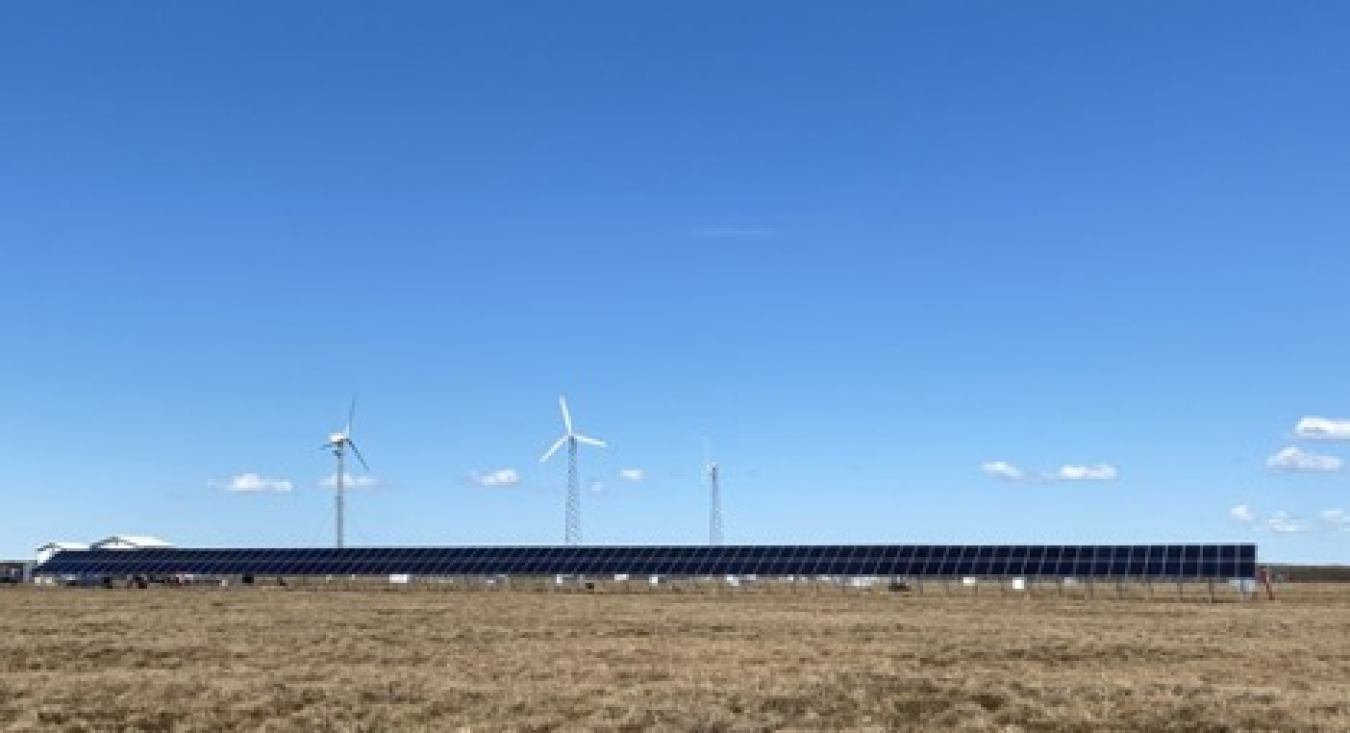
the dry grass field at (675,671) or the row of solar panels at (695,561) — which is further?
the row of solar panels at (695,561)

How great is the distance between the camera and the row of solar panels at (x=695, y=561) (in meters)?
100

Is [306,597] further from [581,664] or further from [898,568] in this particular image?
[581,664]

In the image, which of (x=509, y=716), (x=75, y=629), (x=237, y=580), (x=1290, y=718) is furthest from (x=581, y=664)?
(x=237, y=580)

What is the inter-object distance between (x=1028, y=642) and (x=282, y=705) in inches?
1003

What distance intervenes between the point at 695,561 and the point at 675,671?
294ft

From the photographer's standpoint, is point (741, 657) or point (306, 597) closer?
point (741, 657)

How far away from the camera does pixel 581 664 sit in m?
39.2

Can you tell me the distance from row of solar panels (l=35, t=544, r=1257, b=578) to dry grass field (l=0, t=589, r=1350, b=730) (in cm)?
3338

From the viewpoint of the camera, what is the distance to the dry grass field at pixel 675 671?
28.3 meters

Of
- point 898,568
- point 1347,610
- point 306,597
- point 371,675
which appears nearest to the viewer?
point 371,675

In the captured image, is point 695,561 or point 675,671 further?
point 695,561

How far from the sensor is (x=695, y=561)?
413ft

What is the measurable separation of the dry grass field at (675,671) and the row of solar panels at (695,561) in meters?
33.4

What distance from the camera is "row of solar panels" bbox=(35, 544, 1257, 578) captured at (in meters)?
100
